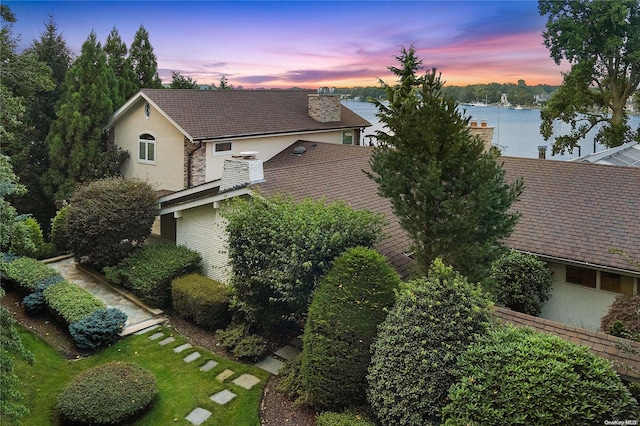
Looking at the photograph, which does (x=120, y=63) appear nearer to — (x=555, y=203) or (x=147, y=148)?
(x=147, y=148)

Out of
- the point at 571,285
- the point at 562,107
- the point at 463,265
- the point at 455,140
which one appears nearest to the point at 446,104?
the point at 455,140

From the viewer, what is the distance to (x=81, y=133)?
Result: 20625 millimetres

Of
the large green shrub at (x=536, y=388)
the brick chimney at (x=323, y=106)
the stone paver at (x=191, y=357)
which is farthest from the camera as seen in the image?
the brick chimney at (x=323, y=106)

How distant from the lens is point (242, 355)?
9.60m

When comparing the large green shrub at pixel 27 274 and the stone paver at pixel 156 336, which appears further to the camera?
the large green shrub at pixel 27 274

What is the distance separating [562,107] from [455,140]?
73.0ft

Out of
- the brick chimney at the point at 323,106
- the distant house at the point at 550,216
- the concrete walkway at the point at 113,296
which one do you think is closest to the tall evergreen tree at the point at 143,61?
the brick chimney at the point at 323,106

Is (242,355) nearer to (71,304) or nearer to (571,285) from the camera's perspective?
(71,304)

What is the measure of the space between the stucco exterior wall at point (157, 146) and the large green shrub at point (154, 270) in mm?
5443

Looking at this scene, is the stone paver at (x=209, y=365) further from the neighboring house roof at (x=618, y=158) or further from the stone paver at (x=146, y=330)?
the neighboring house roof at (x=618, y=158)

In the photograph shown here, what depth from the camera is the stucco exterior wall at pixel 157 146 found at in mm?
19203

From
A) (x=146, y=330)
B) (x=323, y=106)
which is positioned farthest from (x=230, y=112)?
(x=146, y=330)

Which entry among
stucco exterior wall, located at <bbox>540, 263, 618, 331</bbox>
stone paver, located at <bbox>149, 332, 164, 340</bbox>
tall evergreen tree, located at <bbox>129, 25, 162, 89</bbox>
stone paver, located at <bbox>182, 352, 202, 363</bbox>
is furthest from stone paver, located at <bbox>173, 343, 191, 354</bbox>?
tall evergreen tree, located at <bbox>129, 25, 162, 89</bbox>

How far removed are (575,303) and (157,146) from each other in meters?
16.9
